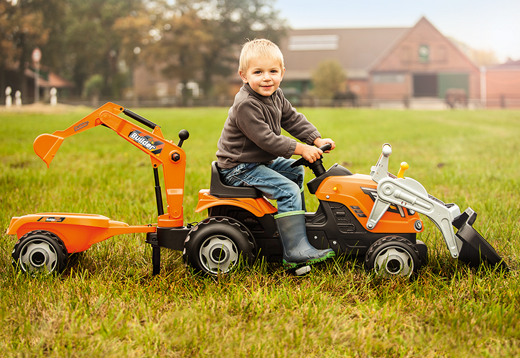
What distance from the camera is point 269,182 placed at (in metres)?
3.01

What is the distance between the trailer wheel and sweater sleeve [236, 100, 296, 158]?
759 mm

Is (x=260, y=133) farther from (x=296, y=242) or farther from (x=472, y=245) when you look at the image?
(x=472, y=245)

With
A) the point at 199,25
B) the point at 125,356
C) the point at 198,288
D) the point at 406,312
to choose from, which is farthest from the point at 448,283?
the point at 199,25

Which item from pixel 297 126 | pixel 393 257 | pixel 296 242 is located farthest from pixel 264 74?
pixel 393 257

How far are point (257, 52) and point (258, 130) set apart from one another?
460 millimetres

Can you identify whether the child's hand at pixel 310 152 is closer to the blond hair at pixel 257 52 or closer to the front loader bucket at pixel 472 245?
the blond hair at pixel 257 52

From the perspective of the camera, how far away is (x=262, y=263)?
9.87 feet

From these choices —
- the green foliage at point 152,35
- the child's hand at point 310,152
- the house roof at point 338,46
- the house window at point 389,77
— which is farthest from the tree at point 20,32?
the child's hand at point 310,152

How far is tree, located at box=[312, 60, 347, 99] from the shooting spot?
44.9m

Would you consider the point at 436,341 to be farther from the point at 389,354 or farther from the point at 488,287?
the point at 488,287

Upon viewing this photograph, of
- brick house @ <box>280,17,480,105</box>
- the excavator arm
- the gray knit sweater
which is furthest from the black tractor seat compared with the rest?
brick house @ <box>280,17,480,105</box>

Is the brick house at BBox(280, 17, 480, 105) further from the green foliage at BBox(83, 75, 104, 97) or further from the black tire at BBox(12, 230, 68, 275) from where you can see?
the black tire at BBox(12, 230, 68, 275)

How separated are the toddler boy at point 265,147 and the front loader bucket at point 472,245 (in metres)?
0.77

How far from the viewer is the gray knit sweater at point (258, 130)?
115 inches
